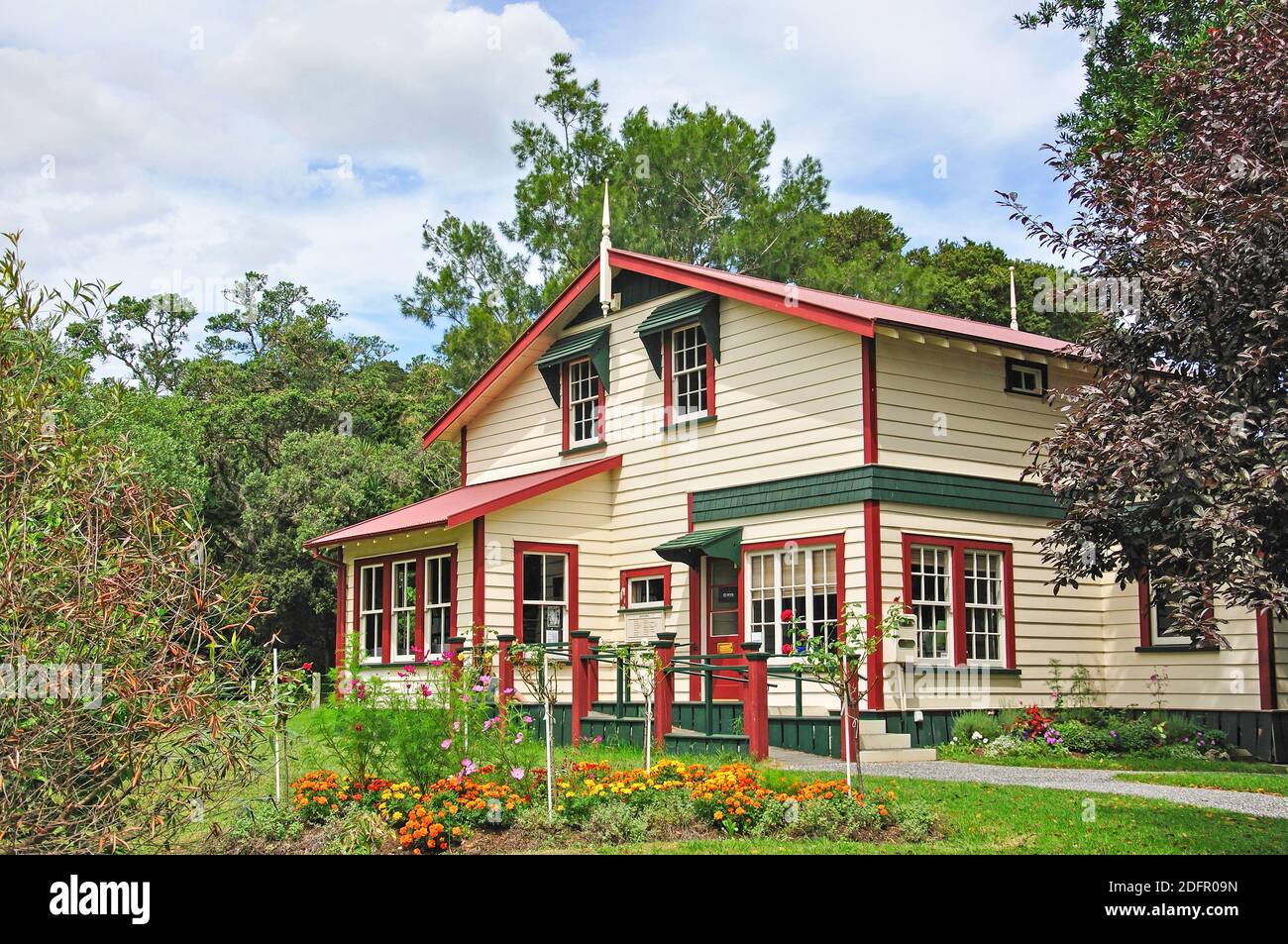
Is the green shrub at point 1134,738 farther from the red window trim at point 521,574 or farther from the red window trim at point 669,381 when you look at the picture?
the red window trim at point 521,574

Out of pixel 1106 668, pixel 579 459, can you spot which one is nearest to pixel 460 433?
pixel 579 459

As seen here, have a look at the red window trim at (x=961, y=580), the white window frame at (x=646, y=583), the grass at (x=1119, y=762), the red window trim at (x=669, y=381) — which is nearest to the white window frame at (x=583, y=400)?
the red window trim at (x=669, y=381)

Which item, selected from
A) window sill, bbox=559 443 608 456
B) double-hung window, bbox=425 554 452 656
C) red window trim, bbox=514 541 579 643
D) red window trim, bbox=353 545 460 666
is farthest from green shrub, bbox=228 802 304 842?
window sill, bbox=559 443 608 456

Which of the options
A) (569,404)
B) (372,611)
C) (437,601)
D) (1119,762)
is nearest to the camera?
(1119,762)

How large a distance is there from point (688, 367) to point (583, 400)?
9.50 feet

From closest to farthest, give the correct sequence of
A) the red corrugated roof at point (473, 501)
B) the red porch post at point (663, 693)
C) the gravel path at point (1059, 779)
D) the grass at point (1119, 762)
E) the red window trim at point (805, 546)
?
the gravel path at point (1059, 779) → the grass at point (1119, 762) → the red porch post at point (663, 693) → the red window trim at point (805, 546) → the red corrugated roof at point (473, 501)

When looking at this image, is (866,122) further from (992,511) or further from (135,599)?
(135,599)

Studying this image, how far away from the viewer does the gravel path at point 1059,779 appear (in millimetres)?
11867

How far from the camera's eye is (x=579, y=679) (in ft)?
56.9

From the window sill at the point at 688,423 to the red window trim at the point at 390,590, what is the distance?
13.5ft

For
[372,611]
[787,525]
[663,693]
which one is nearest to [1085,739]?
[787,525]

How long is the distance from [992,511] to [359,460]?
62.6ft

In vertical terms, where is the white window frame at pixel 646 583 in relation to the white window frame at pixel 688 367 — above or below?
below

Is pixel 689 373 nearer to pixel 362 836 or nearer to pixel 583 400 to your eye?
pixel 583 400
